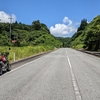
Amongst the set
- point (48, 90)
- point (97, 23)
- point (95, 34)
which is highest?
point (97, 23)

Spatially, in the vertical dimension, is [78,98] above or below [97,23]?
below

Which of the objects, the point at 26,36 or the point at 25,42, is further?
the point at 26,36

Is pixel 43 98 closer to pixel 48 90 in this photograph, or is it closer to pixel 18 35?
pixel 48 90

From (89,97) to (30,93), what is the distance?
195 cm

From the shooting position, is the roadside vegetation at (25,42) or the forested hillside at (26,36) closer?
the roadside vegetation at (25,42)

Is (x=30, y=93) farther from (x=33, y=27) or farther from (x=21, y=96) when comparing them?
(x=33, y=27)

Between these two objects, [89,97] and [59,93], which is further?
[59,93]

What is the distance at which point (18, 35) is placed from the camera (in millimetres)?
129500

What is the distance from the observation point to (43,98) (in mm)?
5555

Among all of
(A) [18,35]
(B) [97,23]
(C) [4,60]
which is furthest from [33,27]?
(C) [4,60]

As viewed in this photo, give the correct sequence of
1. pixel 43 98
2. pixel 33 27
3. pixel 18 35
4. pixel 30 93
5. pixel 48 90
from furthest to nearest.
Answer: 1. pixel 33 27
2. pixel 18 35
3. pixel 48 90
4. pixel 30 93
5. pixel 43 98

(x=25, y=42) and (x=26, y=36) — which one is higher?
(x=26, y=36)

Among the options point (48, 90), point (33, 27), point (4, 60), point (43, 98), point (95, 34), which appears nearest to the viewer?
point (43, 98)

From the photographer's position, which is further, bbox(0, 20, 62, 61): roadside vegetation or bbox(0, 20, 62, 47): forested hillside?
bbox(0, 20, 62, 47): forested hillside
